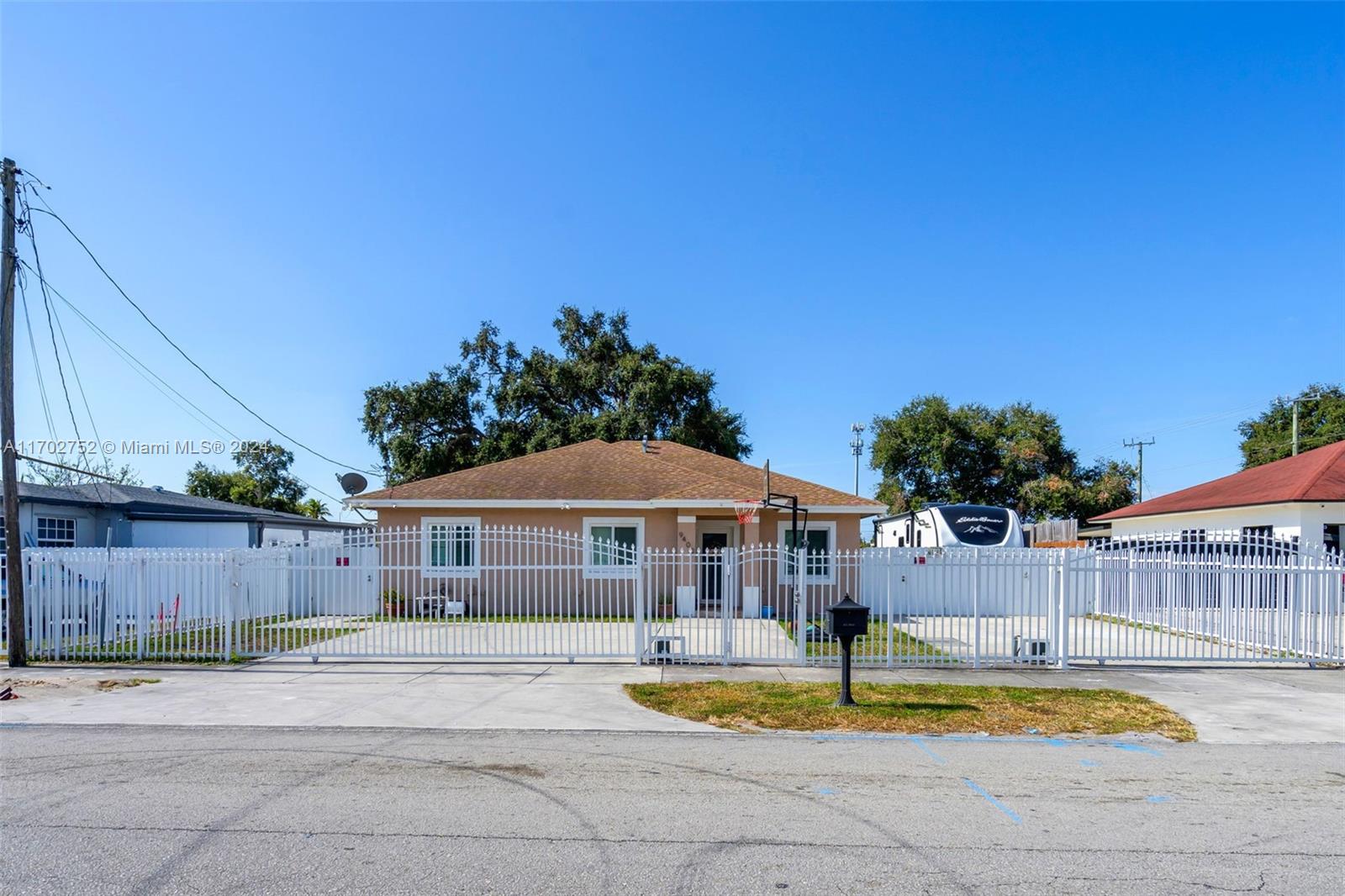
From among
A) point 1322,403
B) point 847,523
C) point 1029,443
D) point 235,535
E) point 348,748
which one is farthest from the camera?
point 1322,403

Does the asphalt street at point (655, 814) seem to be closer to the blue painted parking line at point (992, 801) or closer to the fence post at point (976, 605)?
the blue painted parking line at point (992, 801)

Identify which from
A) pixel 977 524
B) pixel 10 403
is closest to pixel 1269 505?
pixel 977 524

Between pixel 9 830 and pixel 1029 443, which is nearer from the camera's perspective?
pixel 9 830

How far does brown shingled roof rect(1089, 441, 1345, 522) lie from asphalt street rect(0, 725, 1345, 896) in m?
17.2

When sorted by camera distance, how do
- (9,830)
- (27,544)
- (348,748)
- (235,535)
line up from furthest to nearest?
(235,535) → (27,544) → (348,748) → (9,830)

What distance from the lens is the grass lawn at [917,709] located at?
29.4ft

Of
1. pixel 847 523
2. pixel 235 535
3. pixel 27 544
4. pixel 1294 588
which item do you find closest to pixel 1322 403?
pixel 847 523

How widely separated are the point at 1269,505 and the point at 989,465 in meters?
25.9

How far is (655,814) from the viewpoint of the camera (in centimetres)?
596

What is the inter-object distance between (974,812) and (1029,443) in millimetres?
44560

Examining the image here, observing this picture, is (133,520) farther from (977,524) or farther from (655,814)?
(977,524)

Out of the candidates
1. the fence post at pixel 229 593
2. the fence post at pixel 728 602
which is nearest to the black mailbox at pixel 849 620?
the fence post at pixel 728 602

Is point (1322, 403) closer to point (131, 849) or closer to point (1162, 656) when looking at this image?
point (1162, 656)

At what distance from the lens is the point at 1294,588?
13.0 m
